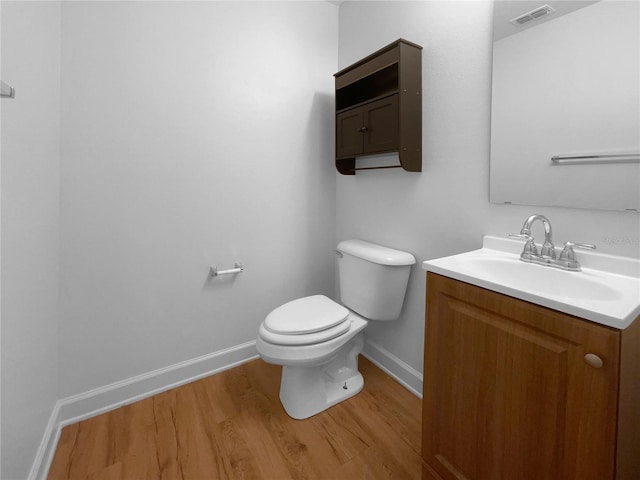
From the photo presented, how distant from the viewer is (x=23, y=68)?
97 centimetres

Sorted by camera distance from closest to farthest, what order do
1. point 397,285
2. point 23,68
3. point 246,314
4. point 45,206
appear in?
1. point 23,68
2. point 45,206
3. point 397,285
4. point 246,314

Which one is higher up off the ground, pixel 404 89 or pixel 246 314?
pixel 404 89

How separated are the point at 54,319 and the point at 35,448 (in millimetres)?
484

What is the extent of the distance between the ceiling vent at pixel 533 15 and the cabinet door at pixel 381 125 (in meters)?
0.51

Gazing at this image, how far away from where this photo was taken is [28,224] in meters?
1.03

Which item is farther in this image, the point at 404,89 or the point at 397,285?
the point at 397,285

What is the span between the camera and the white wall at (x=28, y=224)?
0.87 metres

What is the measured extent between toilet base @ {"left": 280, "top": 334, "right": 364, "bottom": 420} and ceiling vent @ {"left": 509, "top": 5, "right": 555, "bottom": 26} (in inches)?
62.2

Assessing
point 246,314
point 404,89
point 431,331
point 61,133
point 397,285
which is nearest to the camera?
point 431,331

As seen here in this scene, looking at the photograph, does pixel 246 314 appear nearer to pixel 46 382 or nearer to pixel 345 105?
pixel 46 382

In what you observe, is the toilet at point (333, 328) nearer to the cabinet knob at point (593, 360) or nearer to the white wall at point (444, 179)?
the white wall at point (444, 179)

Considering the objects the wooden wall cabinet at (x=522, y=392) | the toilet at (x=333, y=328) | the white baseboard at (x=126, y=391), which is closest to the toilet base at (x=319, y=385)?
the toilet at (x=333, y=328)

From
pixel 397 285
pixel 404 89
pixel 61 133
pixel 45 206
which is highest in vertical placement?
pixel 404 89

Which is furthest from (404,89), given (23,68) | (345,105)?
(23,68)
